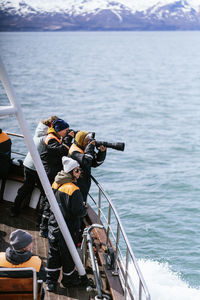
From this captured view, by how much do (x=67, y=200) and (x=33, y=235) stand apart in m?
1.71

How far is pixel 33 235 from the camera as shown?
276 inches

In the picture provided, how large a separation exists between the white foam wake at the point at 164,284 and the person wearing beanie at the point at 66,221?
21.1 ft

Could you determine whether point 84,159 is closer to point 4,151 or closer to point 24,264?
point 4,151

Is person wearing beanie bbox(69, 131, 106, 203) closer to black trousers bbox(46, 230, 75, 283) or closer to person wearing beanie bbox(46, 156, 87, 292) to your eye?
person wearing beanie bbox(46, 156, 87, 292)

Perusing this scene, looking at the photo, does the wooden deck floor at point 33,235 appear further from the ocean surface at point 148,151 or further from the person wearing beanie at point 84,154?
the ocean surface at point 148,151

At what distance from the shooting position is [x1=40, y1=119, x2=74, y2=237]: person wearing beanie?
6.61 m

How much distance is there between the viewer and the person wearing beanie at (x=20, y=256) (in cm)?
432

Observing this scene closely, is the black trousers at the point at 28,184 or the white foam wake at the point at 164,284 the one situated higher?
the black trousers at the point at 28,184

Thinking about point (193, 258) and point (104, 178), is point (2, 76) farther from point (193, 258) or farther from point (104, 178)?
point (104, 178)

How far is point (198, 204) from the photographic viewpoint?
712 inches

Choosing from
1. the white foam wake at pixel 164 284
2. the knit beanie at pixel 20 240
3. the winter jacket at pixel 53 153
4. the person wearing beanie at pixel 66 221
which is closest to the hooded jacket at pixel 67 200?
the person wearing beanie at pixel 66 221

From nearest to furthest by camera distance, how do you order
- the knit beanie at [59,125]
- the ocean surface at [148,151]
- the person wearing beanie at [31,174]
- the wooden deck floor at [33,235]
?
the wooden deck floor at [33,235] < the knit beanie at [59,125] < the person wearing beanie at [31,174] < the ocean surface at [148,151]

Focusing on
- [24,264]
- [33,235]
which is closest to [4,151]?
[33,235]

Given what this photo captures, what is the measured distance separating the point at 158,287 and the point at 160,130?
19.5 m
